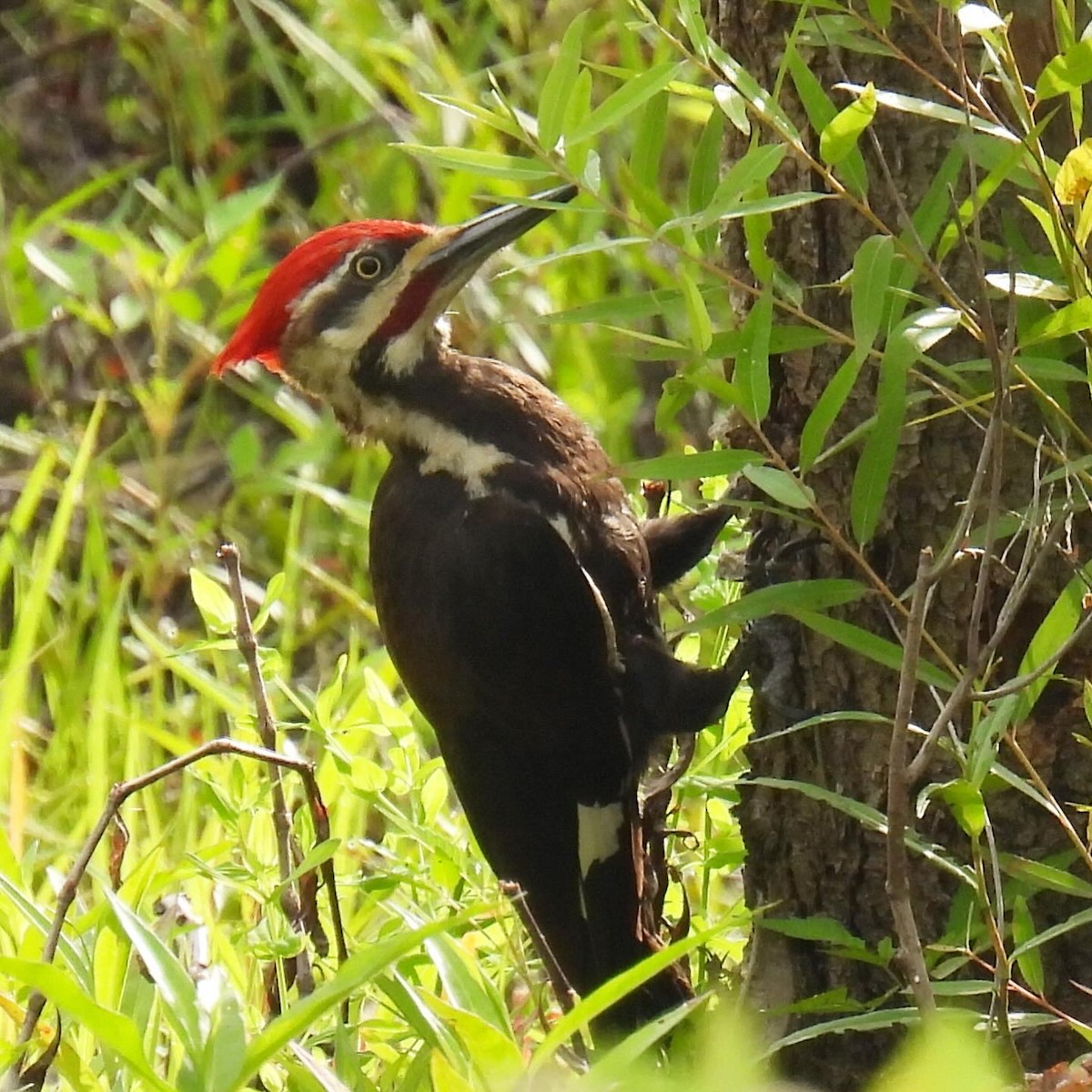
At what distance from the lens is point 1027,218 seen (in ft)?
5.26

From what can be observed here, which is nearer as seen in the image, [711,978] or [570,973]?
[711,978]

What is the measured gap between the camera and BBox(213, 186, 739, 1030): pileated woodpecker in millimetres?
2229

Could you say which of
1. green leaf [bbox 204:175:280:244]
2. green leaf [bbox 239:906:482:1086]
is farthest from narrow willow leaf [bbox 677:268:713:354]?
green leaf [bbox 204:175:280:244]

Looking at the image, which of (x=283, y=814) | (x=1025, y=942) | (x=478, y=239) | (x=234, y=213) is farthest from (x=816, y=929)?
(x=234, y=213)

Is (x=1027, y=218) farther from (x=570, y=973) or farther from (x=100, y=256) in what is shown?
(x=100, y=256)

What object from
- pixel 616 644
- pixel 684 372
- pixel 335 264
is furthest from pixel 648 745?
pixel 684 372

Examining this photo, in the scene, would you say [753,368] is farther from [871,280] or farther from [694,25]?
[694,25]

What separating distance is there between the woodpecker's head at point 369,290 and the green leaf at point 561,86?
3.17 ft

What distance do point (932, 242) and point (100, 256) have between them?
290cm

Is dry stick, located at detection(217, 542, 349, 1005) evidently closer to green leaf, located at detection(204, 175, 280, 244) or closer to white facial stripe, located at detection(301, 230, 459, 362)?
white facial stripe, located at detection(301, 230, 459, 362)

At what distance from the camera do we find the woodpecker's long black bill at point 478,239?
2.31m

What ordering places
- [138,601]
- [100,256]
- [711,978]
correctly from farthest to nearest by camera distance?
[100,256] → [138,601] → [711,978]

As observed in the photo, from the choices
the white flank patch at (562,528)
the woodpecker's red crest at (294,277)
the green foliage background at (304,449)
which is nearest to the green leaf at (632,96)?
the green foliage background at (304,449)

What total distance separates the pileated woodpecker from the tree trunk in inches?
12.1
